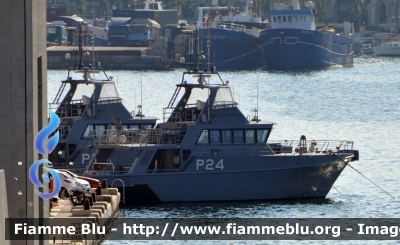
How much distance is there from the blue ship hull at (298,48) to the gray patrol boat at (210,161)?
79.7 metres

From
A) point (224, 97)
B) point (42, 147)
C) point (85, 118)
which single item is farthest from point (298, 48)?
point (42, 147)

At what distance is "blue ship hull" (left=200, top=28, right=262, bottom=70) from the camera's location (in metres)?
121

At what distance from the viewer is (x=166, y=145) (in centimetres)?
3794

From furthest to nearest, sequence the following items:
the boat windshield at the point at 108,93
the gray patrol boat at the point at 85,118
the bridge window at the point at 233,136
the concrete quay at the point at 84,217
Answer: the boat windshield at the point at 108,93 → the gray patrol boat at the point at 85,118 → the bridge window at the point at 233,136 → the concrete quay at the point at 84,217

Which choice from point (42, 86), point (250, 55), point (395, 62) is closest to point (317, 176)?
point (42, 86)

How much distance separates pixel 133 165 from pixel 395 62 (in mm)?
106396

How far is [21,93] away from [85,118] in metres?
17.1

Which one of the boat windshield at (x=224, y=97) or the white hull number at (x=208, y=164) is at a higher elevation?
the boat windshield at (x=224, y=97)

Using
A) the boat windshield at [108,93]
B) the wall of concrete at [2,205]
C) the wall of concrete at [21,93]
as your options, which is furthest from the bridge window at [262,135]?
the wall of concrete at [2,205]

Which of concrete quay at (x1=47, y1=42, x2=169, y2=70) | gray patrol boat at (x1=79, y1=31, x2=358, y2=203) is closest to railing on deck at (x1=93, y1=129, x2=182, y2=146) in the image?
gray patrol boat at (x1=79, y1=31, x2=358, y2=203)

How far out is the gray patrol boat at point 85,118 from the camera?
130 feet

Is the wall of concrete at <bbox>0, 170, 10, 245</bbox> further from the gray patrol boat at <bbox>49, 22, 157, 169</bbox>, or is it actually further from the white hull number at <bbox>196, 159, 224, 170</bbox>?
the gray patrol boat at <bbox>49, 22, 157, 169</bbox>

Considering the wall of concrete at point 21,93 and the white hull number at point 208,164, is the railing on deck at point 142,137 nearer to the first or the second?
the white hull number at point 208,164

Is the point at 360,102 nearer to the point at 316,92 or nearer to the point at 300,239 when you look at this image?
the point at 316,92
